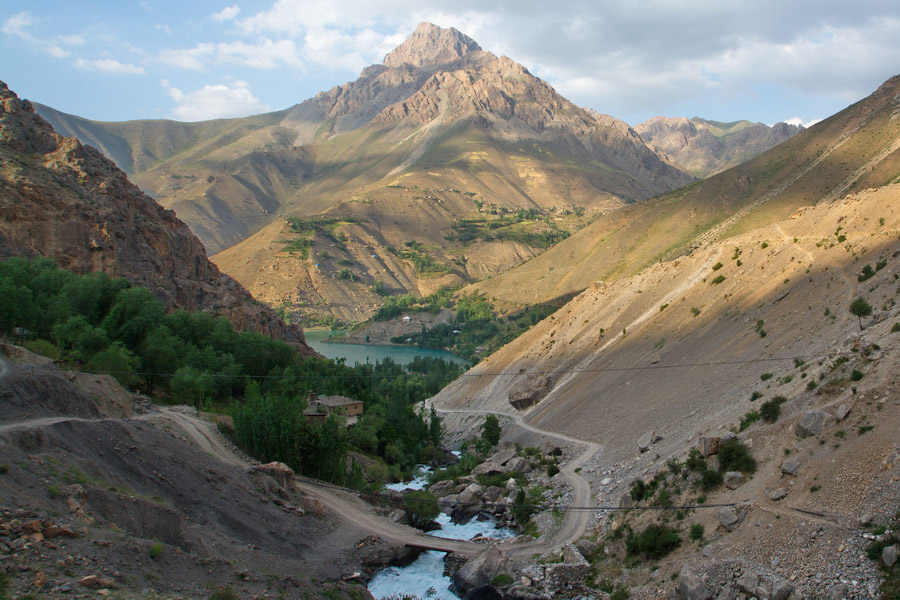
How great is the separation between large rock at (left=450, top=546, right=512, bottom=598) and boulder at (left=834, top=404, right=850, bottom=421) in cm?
1285

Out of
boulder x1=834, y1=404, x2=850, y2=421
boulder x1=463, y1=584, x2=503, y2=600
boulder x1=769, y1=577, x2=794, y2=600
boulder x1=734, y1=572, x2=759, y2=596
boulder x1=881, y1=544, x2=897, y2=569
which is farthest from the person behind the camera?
boulder x1=463, y1=584, x2=503, y2=600

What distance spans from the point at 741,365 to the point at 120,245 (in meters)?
55.8

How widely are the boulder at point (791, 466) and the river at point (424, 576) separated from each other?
13420 mm

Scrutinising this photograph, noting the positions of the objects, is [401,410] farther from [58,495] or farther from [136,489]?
[58,495]

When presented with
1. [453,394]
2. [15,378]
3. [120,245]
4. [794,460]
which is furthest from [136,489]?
[453,394]

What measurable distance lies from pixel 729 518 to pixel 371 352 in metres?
143

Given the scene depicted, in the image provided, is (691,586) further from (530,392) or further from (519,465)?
(530,392)

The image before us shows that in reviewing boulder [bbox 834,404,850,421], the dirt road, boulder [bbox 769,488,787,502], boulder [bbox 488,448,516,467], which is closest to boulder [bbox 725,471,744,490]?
boulder [bbox 769,488,787,502]

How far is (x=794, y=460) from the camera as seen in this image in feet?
68.4

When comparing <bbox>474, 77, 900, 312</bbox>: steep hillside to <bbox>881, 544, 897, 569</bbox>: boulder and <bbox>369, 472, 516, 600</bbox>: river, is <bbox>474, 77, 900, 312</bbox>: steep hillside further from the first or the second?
<bbox>881, 544, 897, 569</bbox>: boulder

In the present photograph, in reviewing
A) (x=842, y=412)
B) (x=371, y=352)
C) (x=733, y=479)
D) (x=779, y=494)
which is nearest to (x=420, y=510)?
(x=733, y=479)

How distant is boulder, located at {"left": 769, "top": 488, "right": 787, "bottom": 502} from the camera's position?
794 inches

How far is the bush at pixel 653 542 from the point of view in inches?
858

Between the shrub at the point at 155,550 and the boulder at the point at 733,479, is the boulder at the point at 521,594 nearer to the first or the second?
the boulder at the point at 733,479
